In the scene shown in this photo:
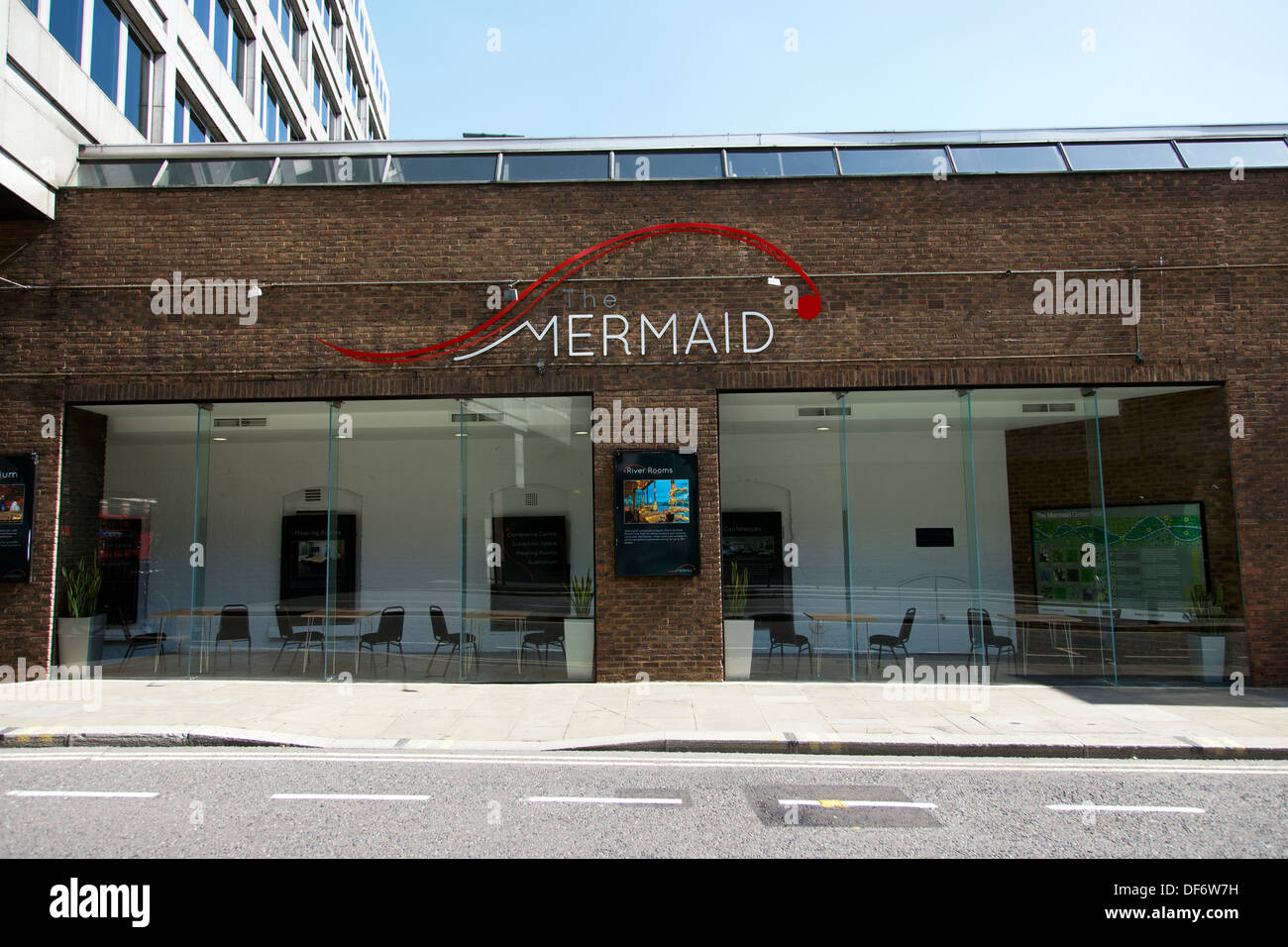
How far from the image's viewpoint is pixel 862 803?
18.3 feet

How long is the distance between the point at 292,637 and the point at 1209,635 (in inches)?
485

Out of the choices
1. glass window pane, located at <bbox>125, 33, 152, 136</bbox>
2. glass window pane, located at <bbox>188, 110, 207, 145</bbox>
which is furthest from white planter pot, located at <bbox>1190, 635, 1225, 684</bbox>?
glass window pane, located at <bbox>188, 110, 207, 145</bbox>

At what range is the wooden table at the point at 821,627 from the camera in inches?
421

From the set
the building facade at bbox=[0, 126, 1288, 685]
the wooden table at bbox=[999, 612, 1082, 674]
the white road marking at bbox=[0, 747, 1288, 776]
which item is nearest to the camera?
the white road marking at bbox=[0, 747, 1288, 776]

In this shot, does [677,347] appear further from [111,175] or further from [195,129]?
[195,129]

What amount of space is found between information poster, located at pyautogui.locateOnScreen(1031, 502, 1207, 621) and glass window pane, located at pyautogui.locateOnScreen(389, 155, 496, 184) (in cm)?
953

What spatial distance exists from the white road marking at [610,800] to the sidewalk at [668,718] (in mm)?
1459

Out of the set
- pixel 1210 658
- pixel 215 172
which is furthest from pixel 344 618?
pixel 1210 658

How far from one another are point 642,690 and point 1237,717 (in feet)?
19.8

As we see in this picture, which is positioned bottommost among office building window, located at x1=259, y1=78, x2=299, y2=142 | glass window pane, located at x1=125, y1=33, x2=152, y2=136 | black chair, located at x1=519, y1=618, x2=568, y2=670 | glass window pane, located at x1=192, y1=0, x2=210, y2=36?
black chair, located at x1=519, y1=618, x2=568, y2=670

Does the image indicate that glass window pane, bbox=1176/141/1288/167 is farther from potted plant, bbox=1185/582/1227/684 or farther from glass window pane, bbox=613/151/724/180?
glass window pane, bbox=613/151/724/180

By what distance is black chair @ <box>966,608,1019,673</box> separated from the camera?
10.9 metres

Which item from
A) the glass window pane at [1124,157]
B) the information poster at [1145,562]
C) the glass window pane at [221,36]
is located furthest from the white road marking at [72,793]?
the glass window pane at [221,36]
